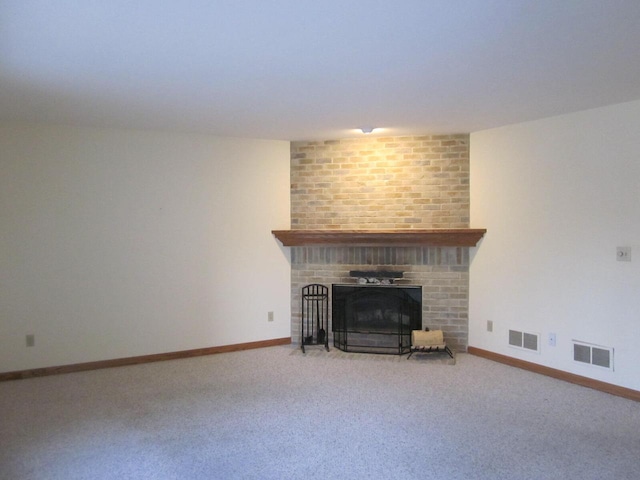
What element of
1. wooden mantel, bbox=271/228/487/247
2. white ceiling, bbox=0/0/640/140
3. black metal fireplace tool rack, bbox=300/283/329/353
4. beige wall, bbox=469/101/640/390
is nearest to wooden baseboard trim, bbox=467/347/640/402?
beige wall, bbox=469/101/640/390

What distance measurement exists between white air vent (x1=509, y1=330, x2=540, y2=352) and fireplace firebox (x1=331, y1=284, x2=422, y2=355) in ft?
3.06

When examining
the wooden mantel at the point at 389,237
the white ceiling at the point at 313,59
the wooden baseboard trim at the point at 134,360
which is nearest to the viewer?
the white ceiling at the point at 313,59

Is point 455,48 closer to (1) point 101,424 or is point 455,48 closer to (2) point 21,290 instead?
(1) point 101,424

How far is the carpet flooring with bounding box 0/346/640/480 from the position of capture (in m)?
2.56

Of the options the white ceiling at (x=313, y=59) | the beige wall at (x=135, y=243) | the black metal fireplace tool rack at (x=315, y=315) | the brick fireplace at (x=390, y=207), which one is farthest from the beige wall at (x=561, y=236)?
the beige wall at (x=135, y=243)

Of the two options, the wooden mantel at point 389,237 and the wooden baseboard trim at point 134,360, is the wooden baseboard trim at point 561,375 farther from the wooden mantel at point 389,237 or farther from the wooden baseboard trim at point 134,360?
the wooden baseboard trim at point 134,360

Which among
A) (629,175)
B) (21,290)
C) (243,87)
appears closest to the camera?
(243,87)

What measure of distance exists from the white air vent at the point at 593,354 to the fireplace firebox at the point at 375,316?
1503 mm

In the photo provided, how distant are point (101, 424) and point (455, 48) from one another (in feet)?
10.8

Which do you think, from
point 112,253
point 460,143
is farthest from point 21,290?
point 460,143

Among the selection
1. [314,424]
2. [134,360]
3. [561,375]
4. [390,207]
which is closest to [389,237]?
[390,207]

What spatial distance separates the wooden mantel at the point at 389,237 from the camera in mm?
4586

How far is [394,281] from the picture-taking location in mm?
4871

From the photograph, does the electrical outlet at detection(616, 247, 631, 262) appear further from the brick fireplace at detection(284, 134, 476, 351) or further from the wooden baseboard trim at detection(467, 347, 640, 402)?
the brick fireplace at detection(284, 134, 476, 351)
